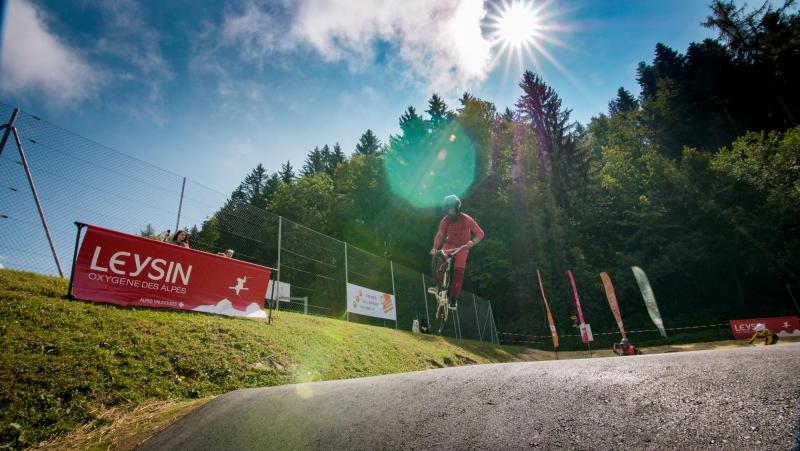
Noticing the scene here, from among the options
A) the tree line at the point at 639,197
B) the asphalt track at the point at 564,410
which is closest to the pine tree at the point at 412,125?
the tree line at the point at 639,197

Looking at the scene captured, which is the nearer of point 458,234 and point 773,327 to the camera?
point 458,234

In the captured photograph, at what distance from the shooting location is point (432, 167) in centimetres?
2908

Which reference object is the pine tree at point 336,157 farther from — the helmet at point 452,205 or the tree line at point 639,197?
the helmet at point 452,205

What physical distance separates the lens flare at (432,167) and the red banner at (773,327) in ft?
59.3

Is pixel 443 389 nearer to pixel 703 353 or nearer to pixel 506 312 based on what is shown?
pixel 703 353

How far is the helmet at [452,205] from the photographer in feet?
21.7

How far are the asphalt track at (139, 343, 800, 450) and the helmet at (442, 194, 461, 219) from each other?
14.1 feet

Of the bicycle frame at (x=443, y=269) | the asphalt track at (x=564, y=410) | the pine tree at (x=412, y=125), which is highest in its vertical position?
the pine tree at (x=412, y=125)

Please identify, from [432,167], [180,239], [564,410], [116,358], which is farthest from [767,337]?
[432,167]

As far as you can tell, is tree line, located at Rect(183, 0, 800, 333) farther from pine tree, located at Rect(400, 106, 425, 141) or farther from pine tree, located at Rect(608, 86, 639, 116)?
pine tree, located at Rect(608, 86, 639, 116)

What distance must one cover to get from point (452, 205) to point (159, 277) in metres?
5.74

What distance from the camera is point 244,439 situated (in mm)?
2404

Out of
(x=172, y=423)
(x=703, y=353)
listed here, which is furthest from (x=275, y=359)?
(x=703, y=353)

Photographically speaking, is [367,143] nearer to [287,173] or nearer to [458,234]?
[287,173]
